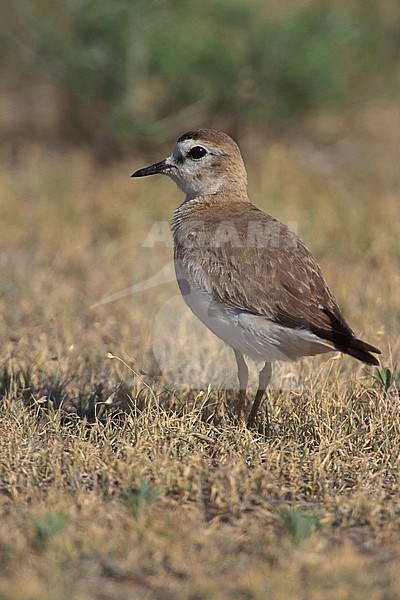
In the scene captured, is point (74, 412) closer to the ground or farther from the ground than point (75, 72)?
closer to the ground

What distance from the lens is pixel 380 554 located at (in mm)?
3072

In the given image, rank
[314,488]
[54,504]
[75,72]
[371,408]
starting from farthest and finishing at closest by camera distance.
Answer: [75,72] < [371,408] < [314,488] < [54,504]

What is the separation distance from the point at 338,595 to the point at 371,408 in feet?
5.39

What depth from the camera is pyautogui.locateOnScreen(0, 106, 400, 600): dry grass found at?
2914 mm

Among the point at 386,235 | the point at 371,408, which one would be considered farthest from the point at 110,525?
the point at 386,235

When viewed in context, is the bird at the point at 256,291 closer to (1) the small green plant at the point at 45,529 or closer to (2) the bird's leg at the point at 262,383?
(2) the bird's leg at the point at 262,383

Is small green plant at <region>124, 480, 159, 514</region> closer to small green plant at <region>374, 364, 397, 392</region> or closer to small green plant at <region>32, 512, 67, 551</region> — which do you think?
small green plant at <region>32, 512, 67, 551</region>

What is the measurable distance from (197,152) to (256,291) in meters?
1.22

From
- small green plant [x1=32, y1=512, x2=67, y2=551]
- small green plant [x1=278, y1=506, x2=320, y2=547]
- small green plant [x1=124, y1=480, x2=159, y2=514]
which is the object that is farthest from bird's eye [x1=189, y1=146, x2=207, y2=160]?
small green plant [x1=32, y1=512, x2=67, y2=551]

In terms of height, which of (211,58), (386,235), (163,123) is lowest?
(386,235)

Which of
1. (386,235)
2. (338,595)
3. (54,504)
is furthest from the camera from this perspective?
(386,235)

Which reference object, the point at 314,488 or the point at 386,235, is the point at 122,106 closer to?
Result: the point at 386,235

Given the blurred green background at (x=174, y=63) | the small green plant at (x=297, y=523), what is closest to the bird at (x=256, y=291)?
the small green plant at (x=297, y=523)

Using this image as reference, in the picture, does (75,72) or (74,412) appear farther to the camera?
(75,72)
